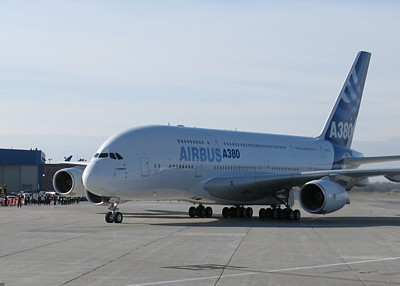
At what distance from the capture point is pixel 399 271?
47.2 ft

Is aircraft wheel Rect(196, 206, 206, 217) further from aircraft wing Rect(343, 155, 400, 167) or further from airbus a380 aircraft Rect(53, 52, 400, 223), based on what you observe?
aircraft wing Rect(343, 155, 400, 167)

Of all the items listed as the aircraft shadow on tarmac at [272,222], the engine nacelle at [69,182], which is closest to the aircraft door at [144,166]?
the aircraft shadow on tarmac at [272,222]

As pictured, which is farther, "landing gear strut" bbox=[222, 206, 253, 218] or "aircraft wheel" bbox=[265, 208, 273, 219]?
"landing gear strut" bbox=[222, 206, 253, 218]

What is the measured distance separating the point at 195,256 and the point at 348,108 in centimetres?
2965

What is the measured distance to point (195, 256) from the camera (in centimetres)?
1688

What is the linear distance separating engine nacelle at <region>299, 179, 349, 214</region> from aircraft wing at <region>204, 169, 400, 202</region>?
61 centimetres

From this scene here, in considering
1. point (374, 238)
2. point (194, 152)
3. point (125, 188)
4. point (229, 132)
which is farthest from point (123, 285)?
point (229, 132)

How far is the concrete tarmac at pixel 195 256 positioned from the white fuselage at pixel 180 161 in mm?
3019

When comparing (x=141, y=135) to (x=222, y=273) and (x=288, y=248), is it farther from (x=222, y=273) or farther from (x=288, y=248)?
(x=222, y=273)

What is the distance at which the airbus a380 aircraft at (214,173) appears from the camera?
2967 centimetres

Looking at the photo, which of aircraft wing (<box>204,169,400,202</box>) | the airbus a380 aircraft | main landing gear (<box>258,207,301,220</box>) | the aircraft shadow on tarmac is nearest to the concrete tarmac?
the aircraft shadow on tarmac

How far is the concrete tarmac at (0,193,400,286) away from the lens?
43.1ft

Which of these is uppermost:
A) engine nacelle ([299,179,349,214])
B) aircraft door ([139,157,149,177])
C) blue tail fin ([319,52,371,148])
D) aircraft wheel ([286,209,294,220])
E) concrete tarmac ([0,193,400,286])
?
blue tail fin ([319,52,371,148])

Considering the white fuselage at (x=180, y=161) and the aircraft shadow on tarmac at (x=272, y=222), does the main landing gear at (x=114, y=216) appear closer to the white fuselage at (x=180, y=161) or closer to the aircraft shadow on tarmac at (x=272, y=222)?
the white fuselage at (x=180, y=161)
